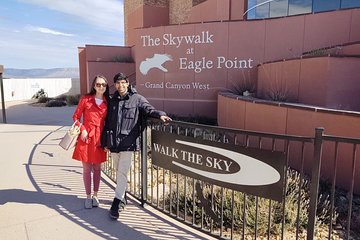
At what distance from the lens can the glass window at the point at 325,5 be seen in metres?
14.6

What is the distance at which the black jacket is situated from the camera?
11.9 ft

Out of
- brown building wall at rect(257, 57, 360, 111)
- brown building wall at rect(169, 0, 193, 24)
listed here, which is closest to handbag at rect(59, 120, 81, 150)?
brown building wall at rect(257, 57, 360, 111)

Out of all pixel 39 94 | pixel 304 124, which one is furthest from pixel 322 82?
pixel 39 94

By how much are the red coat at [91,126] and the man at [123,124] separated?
10cm

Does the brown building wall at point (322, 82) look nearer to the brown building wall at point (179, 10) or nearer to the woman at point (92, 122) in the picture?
the woman at point (92, 122)

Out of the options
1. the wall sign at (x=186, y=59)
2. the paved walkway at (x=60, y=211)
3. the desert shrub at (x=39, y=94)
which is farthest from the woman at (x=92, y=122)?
the desert shrub at (x=39, y=94)

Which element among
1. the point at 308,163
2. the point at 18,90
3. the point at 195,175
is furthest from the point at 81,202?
the point at 18,90

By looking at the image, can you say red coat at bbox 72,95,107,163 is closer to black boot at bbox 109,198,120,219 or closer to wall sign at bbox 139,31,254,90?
black boot at bbox 109,198,120,219

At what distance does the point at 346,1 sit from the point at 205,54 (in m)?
7.51

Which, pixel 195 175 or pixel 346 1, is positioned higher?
pixel 346 1

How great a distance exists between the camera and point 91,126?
3.82m

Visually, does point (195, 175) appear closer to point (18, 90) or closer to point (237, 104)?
point (237, 104)

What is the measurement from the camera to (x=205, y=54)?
11812mm

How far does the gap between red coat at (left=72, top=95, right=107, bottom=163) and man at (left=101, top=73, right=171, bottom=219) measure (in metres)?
0.10
